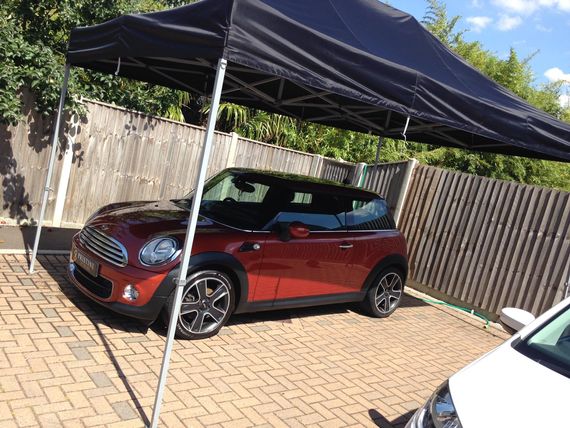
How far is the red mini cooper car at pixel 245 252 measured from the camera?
15.3 feet

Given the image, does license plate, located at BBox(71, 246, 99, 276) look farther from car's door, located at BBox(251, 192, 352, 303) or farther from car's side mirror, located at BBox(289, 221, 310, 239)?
car's side mirror, located at BBox(289, 221, 310, 239)

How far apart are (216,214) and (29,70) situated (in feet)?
11.6

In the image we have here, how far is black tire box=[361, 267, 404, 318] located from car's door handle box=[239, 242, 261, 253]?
2.09 meters

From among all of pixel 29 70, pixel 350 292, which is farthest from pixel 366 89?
pixel 29 70

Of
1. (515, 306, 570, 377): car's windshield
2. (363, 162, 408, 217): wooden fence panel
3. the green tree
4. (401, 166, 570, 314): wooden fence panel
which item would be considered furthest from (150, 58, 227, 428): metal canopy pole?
the green tree

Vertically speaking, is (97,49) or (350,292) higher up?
(97,49)

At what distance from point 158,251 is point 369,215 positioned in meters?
2.88

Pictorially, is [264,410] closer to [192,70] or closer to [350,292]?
[350,292]

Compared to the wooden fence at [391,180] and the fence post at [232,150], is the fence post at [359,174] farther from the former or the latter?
the fence post at [232,150]

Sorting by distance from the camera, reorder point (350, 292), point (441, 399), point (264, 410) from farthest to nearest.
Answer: point (350, 292) → point (264, 410) → point (441, 399)

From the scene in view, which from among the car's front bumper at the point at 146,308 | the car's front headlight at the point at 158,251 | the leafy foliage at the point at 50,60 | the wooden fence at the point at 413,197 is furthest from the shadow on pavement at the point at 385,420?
the leafy foliage at the point at 50,60

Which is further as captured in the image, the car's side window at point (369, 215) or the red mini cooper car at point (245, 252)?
the car's side window at point (369, 215)

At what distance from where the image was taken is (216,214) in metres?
5.50

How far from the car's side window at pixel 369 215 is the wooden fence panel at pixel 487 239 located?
5.94 feet
